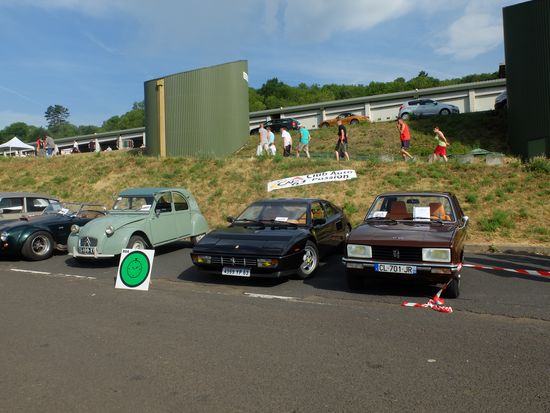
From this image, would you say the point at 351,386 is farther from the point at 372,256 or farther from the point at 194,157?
the point at 194,157

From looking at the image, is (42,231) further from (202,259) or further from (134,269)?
(202,259)

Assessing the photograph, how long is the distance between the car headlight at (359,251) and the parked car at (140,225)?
4.89m

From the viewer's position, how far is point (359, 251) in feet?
21.5

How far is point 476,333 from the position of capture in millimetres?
4855

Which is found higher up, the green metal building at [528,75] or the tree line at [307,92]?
the tree line at [307,92]

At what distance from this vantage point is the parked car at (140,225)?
30.2ft

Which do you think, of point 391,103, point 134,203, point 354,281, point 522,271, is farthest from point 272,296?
point 391,103

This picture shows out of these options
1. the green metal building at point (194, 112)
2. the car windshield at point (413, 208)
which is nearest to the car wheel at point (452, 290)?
the car windshield at point (413, 208)

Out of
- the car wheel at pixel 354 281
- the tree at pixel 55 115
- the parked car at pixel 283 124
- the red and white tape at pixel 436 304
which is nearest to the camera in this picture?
the red and white tape at pixel 436 304

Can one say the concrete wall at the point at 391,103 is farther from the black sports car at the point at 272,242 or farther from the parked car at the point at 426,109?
the black sports car at the point at 272,242

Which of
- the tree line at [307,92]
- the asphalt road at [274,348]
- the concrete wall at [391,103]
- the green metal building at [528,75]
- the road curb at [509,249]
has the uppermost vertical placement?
the tree line at [307,92]

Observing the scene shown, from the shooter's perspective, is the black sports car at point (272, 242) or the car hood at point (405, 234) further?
the black sports car at point (272, 242)

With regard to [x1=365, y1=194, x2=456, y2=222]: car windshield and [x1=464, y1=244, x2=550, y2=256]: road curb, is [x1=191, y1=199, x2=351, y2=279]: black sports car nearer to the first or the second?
[x1=365, y1=194, x2=456, y2=222]: car windshield

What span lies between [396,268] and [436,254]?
1.83 ft
